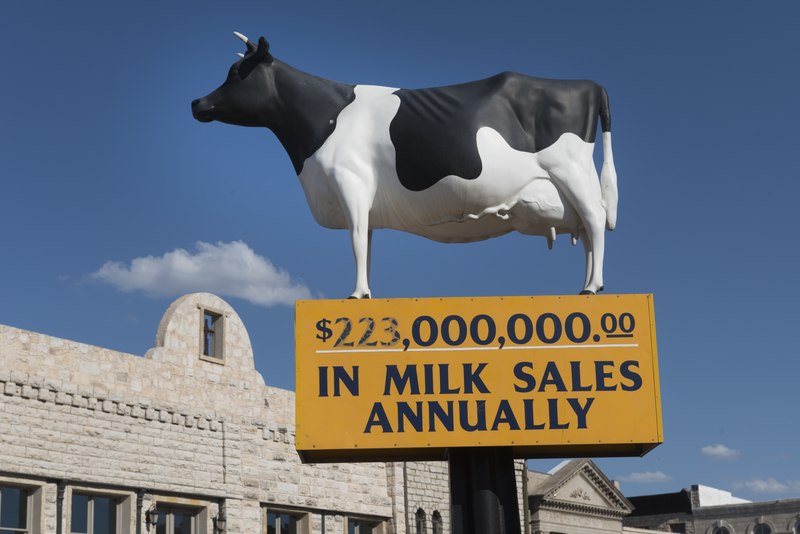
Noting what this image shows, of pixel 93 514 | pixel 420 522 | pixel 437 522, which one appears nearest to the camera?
pixel 93 514

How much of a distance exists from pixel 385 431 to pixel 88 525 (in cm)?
1372

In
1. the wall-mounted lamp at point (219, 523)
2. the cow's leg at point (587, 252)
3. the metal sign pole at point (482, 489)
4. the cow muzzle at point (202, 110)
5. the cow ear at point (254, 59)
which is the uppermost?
the cow ear at point (254, 59)

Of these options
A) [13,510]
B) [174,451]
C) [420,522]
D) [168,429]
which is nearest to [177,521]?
[174,451]

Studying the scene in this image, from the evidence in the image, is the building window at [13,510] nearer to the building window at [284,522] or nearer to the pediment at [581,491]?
the building window at [284,522]

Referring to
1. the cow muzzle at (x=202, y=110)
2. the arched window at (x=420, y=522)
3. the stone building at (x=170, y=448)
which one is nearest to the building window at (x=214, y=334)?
the stone building at (x=170, y=448)

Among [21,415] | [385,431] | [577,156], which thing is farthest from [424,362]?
[21,415]

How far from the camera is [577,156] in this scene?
11.6 metres

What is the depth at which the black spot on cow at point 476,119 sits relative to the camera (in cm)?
1146

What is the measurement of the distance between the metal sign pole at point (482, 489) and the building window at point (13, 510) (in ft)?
41.8

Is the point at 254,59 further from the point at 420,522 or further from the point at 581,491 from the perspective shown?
the point at 581,491

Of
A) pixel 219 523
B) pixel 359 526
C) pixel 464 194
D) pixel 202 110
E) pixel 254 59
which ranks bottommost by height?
pixel 219 523

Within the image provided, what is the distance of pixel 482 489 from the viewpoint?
440 inches

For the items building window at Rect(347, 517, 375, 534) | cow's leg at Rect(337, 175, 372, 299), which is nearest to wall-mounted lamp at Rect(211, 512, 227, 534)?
building window at Rect(347, 517, 375, 534)

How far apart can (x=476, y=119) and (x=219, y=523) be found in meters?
16.2
